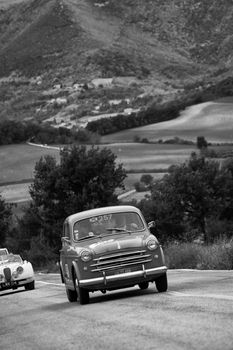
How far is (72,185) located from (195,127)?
8877cm

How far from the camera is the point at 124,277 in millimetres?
17234

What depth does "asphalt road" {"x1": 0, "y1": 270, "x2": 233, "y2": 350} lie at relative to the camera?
10.4 m

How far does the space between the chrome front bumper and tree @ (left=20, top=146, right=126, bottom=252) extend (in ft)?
187

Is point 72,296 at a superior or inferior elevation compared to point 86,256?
inferior

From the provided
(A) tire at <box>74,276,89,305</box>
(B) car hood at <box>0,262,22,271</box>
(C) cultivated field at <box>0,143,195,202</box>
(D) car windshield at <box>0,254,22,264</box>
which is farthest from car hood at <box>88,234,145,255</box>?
(C) cultivated field at <box>0,143,195,202</box>

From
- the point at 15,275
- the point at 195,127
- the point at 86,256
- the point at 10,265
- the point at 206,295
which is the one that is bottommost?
the point at 195,127

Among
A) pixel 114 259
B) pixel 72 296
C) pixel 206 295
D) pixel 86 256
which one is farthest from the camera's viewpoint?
pixel 72 296

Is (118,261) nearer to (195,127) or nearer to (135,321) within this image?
(135,321)

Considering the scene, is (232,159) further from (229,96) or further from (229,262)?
(229,96)

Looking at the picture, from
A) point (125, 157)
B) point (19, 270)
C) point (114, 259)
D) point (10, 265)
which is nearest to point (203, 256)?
point (19, 270)

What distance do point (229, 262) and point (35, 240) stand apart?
56.3m

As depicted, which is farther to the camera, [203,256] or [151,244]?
[203,256]

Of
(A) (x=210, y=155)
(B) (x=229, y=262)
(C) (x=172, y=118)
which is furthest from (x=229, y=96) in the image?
(B) (x=229, y=262)

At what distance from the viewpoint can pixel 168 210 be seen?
8794cm
